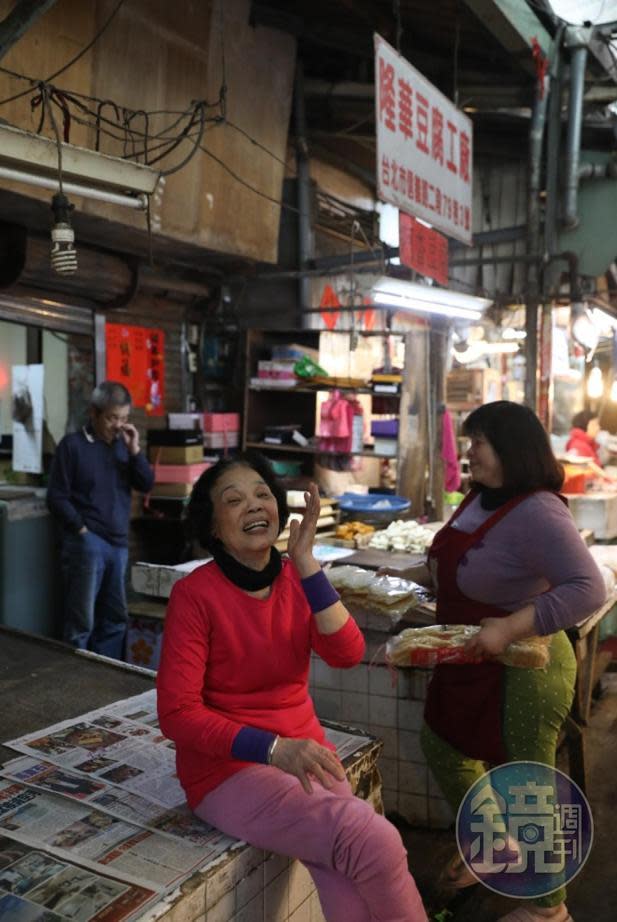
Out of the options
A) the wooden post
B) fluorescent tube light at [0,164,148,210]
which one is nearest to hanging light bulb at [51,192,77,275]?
fluorescent tube light at [0,164,148,210]

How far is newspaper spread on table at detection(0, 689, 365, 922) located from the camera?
2141 mm

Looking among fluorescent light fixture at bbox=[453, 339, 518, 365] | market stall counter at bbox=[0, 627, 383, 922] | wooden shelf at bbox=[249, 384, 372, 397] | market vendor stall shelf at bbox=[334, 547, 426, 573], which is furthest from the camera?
fluorescent light fixture at bbox=[453, 339, 518, 365]

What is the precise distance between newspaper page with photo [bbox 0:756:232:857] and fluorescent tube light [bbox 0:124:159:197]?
270 centimetres

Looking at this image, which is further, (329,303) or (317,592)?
(329,303)

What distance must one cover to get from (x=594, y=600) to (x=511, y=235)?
7658mm

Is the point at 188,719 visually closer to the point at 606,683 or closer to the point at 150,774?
the point at 150,774

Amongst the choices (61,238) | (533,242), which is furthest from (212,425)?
(61,238)

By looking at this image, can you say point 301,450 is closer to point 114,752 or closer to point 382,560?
point 382,560

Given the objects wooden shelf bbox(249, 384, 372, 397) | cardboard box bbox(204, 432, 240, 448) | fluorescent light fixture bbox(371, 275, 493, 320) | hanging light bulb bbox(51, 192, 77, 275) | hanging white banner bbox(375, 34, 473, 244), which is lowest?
cardboard box bbox(204, 432, 240, 448)

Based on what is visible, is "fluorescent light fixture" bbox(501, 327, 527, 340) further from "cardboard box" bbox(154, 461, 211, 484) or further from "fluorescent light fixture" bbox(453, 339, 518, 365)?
"cardboard box" bbox(154, 461, 211, 484)

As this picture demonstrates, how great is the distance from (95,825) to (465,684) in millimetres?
1559

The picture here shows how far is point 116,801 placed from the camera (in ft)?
8.77

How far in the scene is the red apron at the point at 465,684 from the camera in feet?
10.4

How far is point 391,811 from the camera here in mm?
4098
